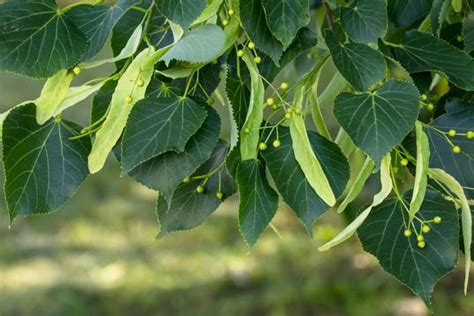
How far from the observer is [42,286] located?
2.49 m

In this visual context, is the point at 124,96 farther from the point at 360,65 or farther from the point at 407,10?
the point at 407,10

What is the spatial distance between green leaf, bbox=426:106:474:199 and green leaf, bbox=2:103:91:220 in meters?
0.34

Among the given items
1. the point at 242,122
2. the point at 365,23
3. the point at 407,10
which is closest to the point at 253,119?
the point at 242,122

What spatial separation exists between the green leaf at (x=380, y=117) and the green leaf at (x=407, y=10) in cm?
20

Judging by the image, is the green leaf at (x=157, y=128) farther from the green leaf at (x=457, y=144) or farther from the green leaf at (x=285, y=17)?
the green leaf at (x=457, y=144)

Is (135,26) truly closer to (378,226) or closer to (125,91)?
(125,91)

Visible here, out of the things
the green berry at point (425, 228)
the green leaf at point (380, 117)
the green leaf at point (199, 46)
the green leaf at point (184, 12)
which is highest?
the green leaf at point (184, 12)

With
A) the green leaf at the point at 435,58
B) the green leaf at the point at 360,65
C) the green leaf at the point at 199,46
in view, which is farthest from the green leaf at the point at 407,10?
the green leaf at the point at 199,46

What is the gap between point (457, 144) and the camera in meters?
0.79

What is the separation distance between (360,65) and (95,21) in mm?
249

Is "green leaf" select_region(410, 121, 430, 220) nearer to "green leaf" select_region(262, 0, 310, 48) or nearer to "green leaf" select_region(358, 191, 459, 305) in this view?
"green leaf" select_region(358, 191, 459, 305)

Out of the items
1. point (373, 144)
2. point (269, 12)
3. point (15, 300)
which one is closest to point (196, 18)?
point (269, 12)

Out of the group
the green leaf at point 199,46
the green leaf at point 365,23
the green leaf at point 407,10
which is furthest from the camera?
the green leaf at point 407,10

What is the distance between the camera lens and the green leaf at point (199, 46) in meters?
0.66
